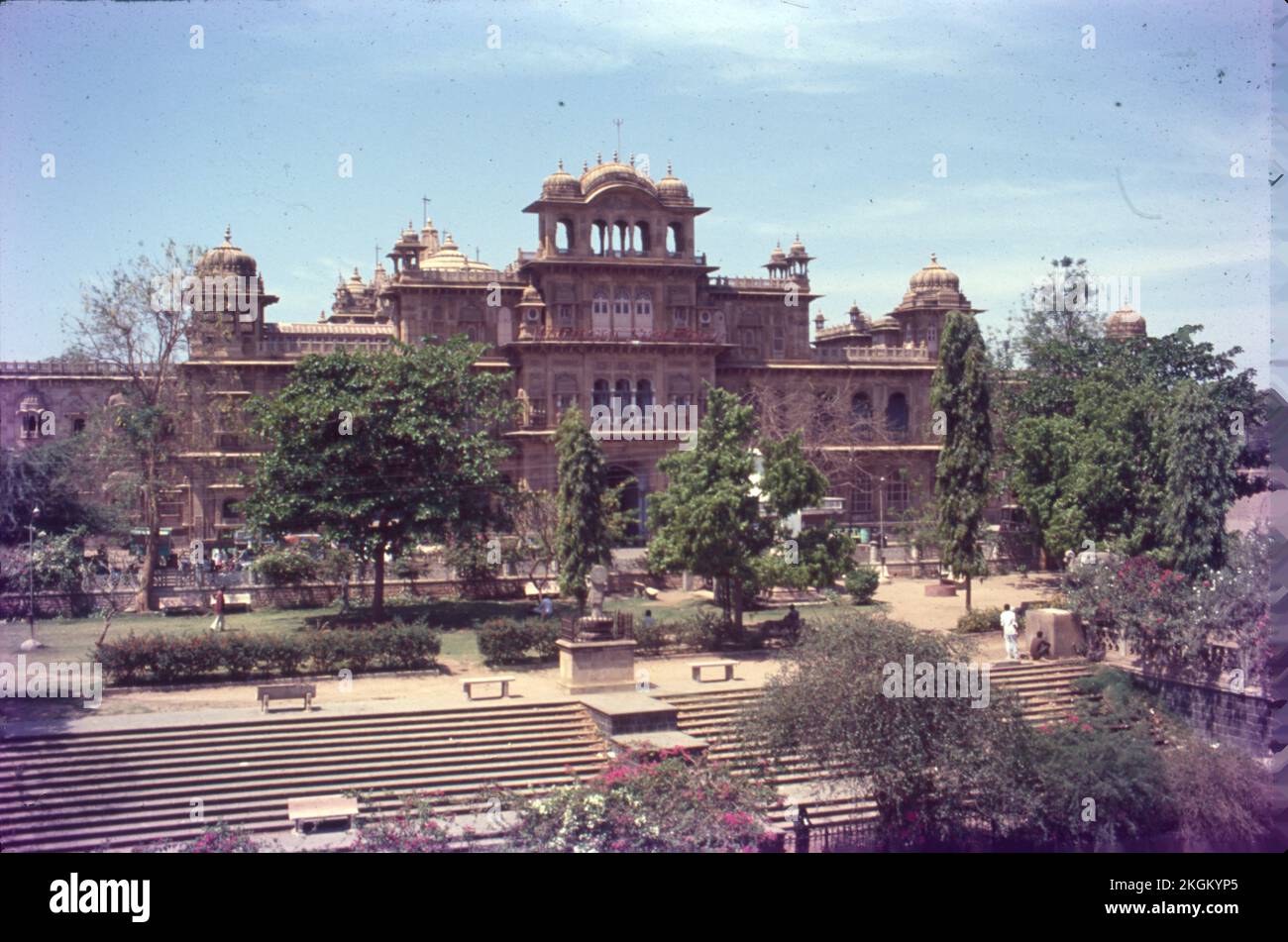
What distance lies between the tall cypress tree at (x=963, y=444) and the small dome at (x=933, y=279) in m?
24.1

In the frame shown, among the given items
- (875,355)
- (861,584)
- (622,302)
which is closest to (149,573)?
(861,584)

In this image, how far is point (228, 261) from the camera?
4600 centimetres

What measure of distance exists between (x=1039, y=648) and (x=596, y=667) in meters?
9.21

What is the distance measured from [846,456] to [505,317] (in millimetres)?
13952

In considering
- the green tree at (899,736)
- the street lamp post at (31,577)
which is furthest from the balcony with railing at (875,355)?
the green tree at (899,736)

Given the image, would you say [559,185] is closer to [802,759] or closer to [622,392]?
[622,392]

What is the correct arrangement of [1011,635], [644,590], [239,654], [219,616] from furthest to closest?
[644,590] < [219,616] < [1011,635] < [239,654]

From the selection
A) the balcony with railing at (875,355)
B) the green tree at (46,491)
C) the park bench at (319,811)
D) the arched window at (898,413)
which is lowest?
the park bench at (319,811)

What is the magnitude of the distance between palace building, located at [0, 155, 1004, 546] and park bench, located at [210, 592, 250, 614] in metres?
9.30

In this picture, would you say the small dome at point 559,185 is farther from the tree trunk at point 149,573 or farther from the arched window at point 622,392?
the tree trunk at point 149,573

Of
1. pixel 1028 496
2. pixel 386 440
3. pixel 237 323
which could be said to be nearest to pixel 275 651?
pixel 386 440

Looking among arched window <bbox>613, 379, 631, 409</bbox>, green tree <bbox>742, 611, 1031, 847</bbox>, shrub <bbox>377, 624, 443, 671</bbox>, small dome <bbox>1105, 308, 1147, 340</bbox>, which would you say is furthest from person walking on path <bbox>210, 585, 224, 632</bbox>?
small dome <bbox>1105, 308, 1147, 340</bbox>

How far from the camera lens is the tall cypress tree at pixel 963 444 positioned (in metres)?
29.9

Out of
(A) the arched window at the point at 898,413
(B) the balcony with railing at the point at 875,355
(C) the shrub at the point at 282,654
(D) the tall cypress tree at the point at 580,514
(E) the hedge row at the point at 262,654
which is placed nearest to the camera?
(E) the hedge row at the point at 262,654
